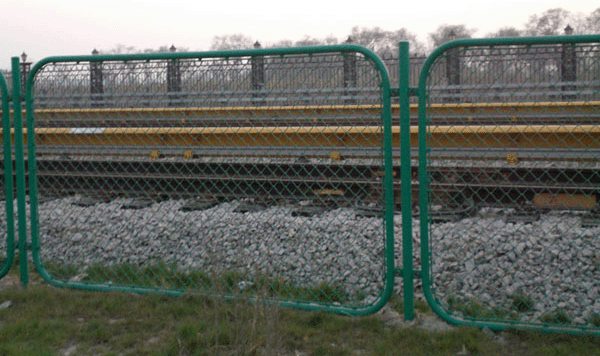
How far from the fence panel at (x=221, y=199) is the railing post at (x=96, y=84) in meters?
0.02

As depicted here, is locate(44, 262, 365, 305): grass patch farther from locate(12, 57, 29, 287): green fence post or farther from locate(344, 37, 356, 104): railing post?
locate(344, 37, 356, 104): railing post

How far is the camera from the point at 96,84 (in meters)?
6.04

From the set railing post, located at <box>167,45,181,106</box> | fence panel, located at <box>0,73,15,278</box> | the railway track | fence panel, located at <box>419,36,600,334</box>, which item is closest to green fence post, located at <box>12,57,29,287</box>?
fence panel, located at <box>0,73,15,278</box>

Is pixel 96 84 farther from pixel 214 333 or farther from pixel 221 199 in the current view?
pixel 214 333

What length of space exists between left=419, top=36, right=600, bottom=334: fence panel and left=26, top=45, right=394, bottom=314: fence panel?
0.50 metres

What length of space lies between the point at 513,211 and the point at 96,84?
4.31 meters

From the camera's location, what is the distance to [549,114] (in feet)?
21.1

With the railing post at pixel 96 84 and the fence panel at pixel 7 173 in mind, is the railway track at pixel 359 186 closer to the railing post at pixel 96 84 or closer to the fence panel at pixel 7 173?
the railing post at pixel 96 84

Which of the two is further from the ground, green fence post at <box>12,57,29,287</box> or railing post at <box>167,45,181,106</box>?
railing post at <box>167,45,181,106</box>

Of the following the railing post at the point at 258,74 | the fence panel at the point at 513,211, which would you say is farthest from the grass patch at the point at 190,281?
the railing post at the point at 258,74

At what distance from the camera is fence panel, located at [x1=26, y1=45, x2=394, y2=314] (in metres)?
4.87

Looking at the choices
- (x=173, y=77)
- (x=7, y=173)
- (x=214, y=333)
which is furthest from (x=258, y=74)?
(x=214, y=333)

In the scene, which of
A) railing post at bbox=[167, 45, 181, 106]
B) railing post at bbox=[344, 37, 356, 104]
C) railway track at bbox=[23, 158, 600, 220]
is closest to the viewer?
railing post at bbox=[344, 37, 356, 104]

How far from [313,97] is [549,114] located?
8.23 feet
